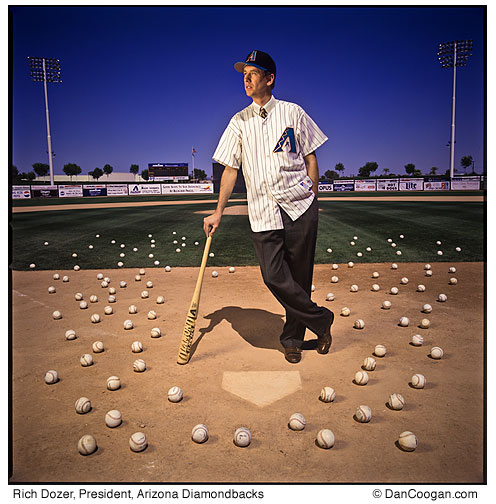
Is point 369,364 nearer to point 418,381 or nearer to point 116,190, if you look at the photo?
point 418,381

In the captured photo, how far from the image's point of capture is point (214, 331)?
4.75m

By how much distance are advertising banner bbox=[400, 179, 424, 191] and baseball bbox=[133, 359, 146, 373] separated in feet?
147

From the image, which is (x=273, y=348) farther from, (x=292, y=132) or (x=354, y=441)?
(x=292, y=132)

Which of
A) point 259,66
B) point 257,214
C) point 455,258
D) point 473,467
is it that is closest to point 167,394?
point 257,214

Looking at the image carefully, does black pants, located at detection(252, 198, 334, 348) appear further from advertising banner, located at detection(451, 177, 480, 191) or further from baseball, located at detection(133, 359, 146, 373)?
advertising banner, located at detection(451, 177, 480, 191)

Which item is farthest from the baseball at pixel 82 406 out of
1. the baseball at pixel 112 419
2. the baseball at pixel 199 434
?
the baseball at pixel 199 434

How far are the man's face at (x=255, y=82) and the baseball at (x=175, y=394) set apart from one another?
2.82 m

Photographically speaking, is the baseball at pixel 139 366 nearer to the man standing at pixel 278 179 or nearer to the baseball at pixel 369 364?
the man standing at pixel 278 179

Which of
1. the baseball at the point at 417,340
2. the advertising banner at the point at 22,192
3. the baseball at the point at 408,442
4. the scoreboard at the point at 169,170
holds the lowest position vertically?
the baseball at the point at 408,442

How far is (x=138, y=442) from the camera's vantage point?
8.29 feet

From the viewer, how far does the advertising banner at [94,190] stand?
137 feet

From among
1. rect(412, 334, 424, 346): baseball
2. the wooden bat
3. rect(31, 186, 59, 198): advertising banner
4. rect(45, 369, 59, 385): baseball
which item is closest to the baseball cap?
the wooden bat

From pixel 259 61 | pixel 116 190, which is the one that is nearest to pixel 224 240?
pixel 259 61

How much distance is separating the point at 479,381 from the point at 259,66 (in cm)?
353
